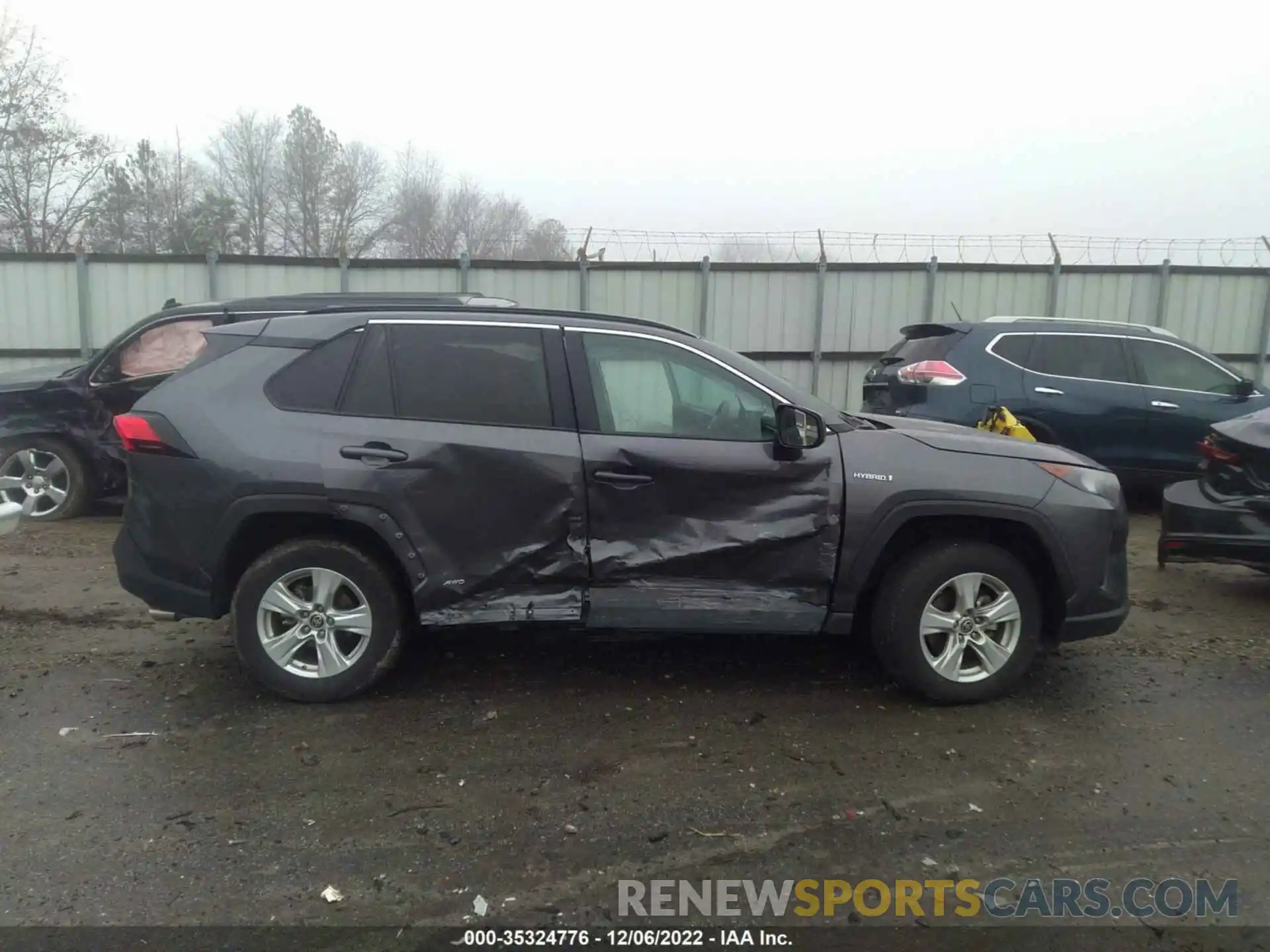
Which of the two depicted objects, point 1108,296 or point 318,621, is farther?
point 1108,296

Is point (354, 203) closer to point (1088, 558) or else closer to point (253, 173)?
point (253, 173)

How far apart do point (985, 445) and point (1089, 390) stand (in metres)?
4.78

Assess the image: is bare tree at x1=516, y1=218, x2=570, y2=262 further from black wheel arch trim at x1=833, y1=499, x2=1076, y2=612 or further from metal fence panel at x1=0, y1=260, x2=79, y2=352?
black wheel arch trim at x1=833, y1=499, x2=1076, y2=612

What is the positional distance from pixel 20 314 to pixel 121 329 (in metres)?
1.12

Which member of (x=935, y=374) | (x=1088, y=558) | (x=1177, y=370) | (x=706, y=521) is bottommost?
(x=1088, y=558)

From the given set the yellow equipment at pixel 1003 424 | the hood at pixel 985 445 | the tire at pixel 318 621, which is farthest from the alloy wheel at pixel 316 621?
the yellow equipment at pixel 1003 424

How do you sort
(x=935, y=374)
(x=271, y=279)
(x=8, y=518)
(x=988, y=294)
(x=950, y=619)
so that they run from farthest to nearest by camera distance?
1. (x=988, y=294)
2. (x=271, y=279)
3. (x=935, y=374)
4. (x=8, y=518)
5. (x=950, y=619)

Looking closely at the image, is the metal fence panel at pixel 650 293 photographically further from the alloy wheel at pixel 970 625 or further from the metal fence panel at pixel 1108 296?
the alloy wheel at pixel 970 625

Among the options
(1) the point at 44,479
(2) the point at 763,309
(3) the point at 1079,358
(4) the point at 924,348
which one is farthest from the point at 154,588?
(2) the point at 763,309

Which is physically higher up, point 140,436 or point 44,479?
point 140,436

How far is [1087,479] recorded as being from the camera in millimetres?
4602

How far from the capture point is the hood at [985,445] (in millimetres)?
4559

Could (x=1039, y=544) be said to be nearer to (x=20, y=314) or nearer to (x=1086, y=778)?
(x=1086, y=778)

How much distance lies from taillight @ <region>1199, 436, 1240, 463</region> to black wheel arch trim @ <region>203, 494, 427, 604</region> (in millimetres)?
4803
